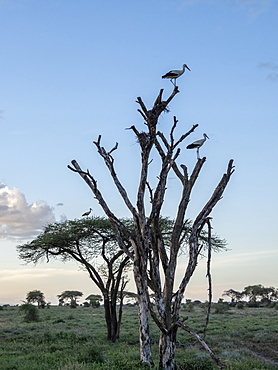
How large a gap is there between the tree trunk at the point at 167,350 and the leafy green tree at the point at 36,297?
166 feet

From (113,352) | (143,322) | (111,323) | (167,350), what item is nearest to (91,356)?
(113,352)

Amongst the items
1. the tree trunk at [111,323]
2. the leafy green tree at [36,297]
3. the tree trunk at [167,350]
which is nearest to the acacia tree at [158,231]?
the tree trunk at [167,350]

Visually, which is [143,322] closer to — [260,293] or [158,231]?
[158,231]

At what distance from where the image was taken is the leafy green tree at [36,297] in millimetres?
57594

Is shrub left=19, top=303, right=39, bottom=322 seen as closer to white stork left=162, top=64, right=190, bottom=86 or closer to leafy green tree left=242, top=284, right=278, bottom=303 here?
white stork left=162, top=64, right=190, bottom=86

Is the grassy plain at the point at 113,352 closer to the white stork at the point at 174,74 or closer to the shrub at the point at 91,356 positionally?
the shrub at the point at 91,356

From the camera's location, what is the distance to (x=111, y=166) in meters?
11.7

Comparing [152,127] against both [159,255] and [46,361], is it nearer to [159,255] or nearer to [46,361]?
[159,255]

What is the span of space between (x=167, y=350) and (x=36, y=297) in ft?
169

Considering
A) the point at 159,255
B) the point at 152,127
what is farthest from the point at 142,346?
the point at 152,127

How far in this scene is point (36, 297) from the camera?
5841 cm

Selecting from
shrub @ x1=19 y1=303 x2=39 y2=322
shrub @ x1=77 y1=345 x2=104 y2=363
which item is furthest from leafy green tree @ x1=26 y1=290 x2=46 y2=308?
shrub @ x1=77 y1=345 x2=104 y2=363

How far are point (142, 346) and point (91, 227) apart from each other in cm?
1187

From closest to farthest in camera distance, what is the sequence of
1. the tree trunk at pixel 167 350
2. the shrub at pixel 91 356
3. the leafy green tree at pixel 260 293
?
the tree trunk at pixel 167 350, the shrub at pixel 91 356, the leafy green tree at pixel 260 293
